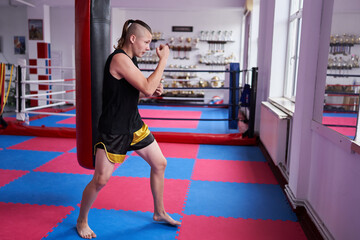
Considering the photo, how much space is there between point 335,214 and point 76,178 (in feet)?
7.90

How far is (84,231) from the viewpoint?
84.6 inches

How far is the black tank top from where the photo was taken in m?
1.88

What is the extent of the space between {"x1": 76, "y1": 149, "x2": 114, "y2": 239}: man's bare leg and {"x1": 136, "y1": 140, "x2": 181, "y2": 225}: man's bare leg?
0.26 metres

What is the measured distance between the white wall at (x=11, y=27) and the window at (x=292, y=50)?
880 cm

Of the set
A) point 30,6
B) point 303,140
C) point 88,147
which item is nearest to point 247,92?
point 303,140

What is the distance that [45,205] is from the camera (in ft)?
8.60

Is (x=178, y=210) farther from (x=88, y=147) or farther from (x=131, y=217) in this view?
(x=88, y=147)

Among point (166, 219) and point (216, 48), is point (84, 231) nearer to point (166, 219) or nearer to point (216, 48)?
point (166, 219)

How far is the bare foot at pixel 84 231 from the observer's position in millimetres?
2137

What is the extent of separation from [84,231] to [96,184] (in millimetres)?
390

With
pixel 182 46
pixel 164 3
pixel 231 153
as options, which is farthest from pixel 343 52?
pixel 182 46

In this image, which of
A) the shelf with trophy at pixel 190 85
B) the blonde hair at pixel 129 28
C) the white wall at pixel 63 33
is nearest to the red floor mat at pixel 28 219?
the blonde hair at pixel 129 28

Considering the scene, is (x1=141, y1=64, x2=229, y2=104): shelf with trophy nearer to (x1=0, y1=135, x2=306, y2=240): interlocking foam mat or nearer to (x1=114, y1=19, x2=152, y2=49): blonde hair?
(x1=0, y1=135, x2=306, y2=240): interlocking foam mat

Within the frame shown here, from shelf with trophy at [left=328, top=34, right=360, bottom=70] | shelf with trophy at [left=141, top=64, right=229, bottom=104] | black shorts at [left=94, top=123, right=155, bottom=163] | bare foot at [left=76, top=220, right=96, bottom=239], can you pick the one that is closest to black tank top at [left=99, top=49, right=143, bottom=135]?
black shorts at [left=94, top=123, right=155, bottom=163]
